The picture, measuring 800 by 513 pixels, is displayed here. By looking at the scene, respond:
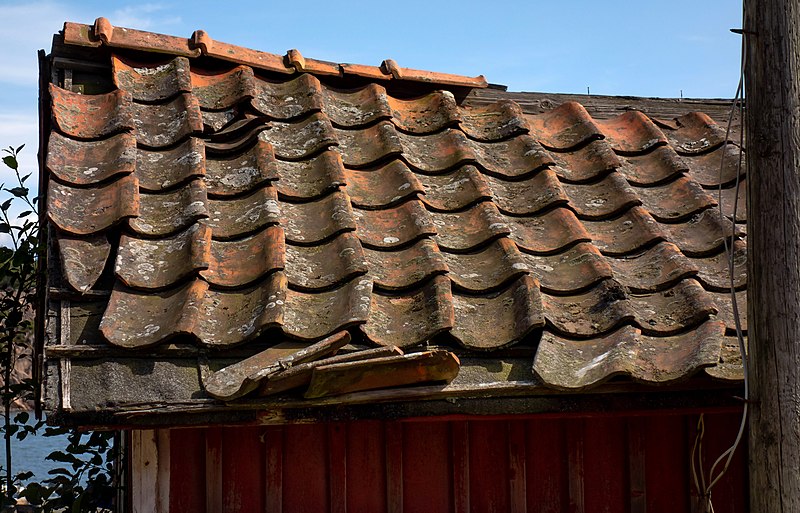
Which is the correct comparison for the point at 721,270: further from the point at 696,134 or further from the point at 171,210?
the point at 171,210

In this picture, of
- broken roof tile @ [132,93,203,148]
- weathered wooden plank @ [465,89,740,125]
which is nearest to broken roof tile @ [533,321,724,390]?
broken roof tile @ [132,93,203,148]

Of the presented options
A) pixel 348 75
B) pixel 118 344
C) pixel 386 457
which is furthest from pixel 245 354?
pixel 348 75

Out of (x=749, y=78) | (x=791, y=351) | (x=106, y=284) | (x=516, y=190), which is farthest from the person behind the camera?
(x=516, y=190)

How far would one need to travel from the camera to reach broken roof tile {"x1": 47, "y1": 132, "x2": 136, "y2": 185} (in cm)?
356

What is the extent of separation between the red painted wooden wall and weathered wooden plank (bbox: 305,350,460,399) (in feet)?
1.59

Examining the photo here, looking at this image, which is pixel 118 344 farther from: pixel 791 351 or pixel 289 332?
pixel 791 351

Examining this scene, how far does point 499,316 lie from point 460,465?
24.4 inches

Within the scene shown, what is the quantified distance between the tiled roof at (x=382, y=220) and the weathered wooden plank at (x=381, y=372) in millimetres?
212

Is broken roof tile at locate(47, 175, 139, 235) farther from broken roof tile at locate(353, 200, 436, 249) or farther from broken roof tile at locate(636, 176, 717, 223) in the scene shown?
broken roof tile at locate(636, 176, 717, 223)

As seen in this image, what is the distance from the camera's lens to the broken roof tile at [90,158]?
3562mm

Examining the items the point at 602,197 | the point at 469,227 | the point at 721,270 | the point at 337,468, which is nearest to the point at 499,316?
the point at 469,227

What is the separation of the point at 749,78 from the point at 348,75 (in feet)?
8.10

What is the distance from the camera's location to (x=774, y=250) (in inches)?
108

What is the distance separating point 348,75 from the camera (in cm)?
485
